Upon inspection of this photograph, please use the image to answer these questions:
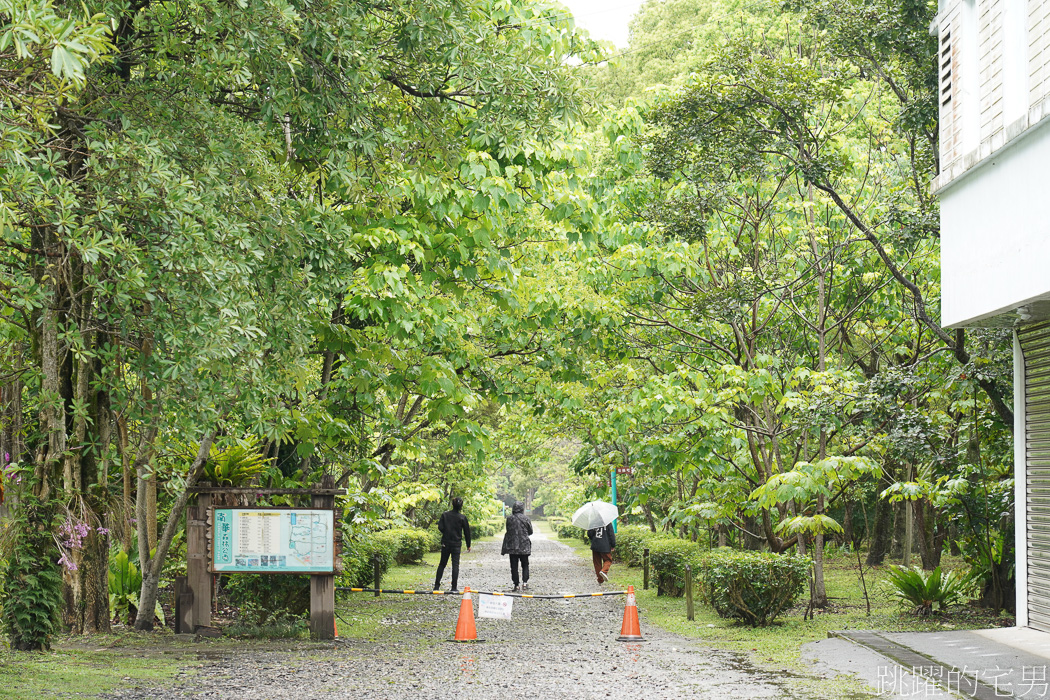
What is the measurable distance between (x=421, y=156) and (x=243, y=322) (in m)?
2.98

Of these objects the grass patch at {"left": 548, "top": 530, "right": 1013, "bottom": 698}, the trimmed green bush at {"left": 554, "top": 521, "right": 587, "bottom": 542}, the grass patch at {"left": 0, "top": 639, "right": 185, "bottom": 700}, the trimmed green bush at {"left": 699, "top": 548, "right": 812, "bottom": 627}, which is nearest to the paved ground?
the grass patch at {"left": 548, "top": 530, "right": 1013, "bottom": 698}

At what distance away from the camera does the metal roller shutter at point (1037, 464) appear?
34.0ft

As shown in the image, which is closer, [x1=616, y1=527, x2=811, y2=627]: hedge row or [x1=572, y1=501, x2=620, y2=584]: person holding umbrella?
[x1=616, y1=527, x2=811, y2=627]: hedge row

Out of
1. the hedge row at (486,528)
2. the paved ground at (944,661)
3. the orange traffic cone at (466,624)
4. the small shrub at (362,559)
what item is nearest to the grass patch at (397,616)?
the orange traffic cone at (466,624)

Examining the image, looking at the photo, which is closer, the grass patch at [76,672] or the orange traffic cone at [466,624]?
the grass patch at [76,672]

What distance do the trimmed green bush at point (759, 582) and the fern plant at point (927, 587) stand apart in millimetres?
1171

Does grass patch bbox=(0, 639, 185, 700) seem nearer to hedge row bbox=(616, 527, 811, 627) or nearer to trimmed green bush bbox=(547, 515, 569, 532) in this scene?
hedge row bbox=(616, 527, 811, 627)

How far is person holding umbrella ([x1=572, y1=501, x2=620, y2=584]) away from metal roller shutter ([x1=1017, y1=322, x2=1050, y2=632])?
10.2 metres

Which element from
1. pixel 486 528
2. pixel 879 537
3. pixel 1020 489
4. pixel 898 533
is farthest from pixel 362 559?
pixel 486 528

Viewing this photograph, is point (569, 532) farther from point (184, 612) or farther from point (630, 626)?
point (184, 612)

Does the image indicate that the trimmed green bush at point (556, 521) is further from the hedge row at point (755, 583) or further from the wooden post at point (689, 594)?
the hedge row at point (755, 583)

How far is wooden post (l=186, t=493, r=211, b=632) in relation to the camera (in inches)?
484

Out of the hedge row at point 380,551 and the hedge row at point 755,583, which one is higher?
the hedge row at point 755,583

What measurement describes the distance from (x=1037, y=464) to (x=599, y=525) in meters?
10.7
